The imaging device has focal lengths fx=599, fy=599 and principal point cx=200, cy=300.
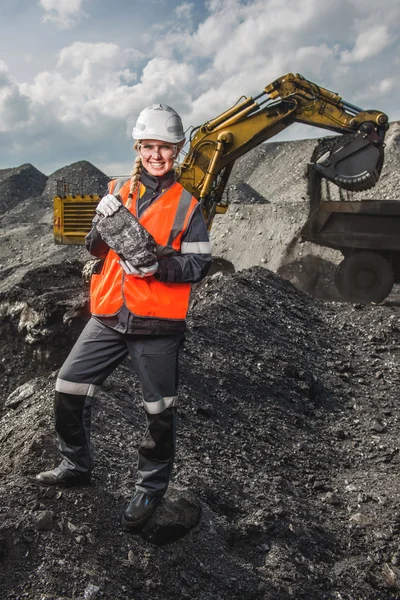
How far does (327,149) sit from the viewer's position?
1040cm

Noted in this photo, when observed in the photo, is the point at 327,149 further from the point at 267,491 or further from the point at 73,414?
the point at 73,414

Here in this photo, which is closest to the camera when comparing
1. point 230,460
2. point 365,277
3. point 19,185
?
point 230,460

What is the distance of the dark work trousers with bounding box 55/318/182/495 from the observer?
2.86 metres

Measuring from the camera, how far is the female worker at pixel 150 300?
281cm

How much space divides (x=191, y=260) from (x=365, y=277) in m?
8.79

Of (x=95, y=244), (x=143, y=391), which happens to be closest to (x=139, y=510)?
(x=143, y=391)

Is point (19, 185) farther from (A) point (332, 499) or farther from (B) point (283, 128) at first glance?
(A) point (332, 499)

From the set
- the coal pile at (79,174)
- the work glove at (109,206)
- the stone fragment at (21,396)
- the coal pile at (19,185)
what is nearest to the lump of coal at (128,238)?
the work glove at (109,206)

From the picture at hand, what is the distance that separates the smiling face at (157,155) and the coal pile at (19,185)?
2509 centimetres

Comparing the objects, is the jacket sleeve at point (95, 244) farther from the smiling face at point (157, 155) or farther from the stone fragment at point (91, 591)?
the stone fragment at point (91, 591)

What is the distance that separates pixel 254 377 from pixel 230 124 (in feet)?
17.6

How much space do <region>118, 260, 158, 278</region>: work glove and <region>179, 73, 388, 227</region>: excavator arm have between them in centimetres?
728

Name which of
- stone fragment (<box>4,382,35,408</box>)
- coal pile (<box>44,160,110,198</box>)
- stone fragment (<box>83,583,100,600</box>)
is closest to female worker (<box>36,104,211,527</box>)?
stone fragment (<box>83,583,100,600</box>)

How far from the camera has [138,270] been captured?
9.01 feet
